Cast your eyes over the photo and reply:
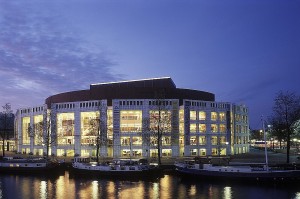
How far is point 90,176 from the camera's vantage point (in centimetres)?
9225

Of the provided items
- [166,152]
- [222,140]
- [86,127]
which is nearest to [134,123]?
[166,152]

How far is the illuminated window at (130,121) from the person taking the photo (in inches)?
5797

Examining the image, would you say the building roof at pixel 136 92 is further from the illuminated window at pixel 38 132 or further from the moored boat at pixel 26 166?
the moored boat at pixel 26 166

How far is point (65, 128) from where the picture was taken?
6181 inches

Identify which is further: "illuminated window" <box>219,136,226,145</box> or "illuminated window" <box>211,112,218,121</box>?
"illuminated window" <box>211,112,218,121</box>

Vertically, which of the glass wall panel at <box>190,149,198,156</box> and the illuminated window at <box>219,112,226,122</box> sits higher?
the illuminated window at <box>219,112,226,122</box>

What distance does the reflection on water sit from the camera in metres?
67.7

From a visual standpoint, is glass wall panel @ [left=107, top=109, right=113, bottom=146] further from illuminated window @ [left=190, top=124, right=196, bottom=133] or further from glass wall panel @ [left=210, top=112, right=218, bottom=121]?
glass wall panel @ [left=210, top=112, right=218, bottom=121]

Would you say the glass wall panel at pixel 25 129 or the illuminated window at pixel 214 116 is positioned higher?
the illuminated window at pixel 214 116

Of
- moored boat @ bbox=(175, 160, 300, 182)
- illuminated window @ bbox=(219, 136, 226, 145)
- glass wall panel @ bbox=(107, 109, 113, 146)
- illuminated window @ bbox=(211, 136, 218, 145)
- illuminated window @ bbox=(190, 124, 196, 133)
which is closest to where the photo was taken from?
moored boat @ bbox=(175, 160, 300, 182)

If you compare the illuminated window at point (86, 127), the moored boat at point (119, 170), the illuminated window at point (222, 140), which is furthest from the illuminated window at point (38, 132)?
the illuminated window at point (222, 140)

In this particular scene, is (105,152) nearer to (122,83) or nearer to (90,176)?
(122,83)

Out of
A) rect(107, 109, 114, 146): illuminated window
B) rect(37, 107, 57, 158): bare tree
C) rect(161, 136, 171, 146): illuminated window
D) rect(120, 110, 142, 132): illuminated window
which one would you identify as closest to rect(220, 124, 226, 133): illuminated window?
rect(161, 136, 171, 146): illuminated window

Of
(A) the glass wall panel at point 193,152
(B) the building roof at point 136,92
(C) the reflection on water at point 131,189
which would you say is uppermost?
(B) the building roof at point 136,92
